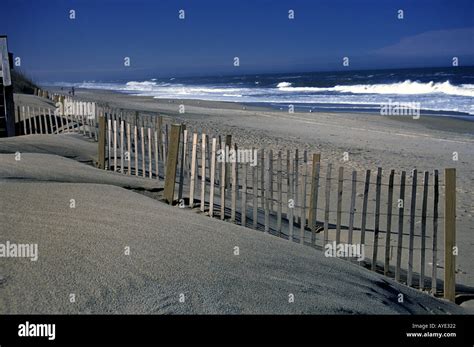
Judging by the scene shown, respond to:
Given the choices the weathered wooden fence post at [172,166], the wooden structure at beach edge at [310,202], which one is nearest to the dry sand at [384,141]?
the wooden structure at beach edge at [310,202]

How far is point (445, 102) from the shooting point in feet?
129

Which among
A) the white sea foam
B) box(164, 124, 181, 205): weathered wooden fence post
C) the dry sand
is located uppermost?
the white sea foam

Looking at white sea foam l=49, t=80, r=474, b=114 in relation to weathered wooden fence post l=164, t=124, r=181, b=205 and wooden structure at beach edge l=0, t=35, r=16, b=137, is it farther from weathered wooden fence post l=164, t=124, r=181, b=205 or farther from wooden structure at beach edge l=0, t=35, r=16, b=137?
weathered wooden fence post l=164, t=124, r=181, b=205

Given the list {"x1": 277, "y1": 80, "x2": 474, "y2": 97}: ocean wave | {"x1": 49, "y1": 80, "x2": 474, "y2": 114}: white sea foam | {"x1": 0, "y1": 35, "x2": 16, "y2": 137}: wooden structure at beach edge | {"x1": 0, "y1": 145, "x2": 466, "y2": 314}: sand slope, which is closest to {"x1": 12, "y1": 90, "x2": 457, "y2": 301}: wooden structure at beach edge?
{"x1": 0, "y1": 145, "x2": 466, "y2": 314}: sand slope

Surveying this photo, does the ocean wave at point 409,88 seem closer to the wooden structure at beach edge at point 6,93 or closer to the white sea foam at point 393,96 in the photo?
the white sea foam at point 393,96

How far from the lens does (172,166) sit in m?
7.92

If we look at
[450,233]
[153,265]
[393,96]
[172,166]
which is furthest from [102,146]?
[393,96]

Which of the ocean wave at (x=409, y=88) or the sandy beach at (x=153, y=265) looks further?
the ocean wave at (x=409, y=88)

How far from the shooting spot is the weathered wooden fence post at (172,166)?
26.0ft

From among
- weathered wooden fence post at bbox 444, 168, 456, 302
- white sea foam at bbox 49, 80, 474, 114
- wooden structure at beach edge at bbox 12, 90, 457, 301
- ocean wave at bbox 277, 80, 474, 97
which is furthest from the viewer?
ocean wave at bbox 277, 80, 474, 97

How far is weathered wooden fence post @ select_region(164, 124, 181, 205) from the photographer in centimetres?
791
